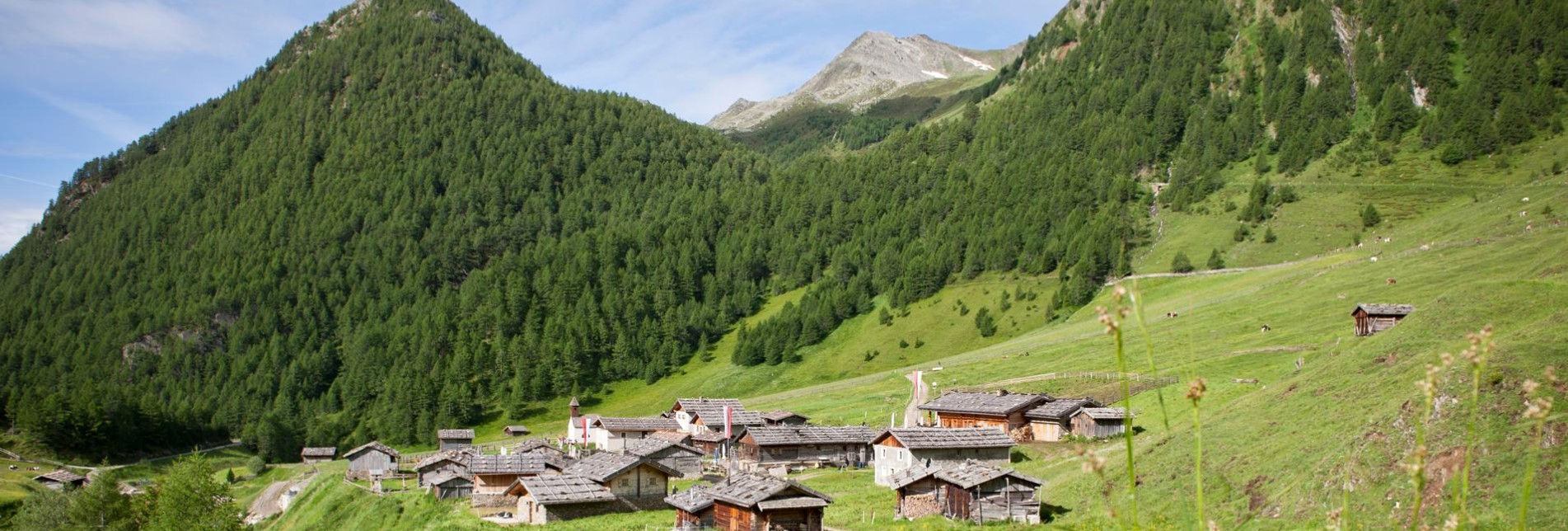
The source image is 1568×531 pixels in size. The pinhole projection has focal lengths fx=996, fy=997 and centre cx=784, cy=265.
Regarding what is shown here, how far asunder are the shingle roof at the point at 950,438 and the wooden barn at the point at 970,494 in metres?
9.13

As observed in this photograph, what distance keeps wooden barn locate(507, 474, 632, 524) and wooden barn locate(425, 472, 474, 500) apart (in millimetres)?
12803

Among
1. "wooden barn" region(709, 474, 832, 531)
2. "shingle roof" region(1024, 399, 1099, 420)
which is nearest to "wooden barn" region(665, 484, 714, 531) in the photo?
"wooden barn" region(709, 474, 832, 531)

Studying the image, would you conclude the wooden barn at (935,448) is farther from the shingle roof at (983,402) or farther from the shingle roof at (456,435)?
the shingle roof at (456,435)

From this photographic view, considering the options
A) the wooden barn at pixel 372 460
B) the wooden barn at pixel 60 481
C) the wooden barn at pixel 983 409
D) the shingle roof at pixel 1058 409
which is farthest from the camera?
the wooden barn at pixel 372 460

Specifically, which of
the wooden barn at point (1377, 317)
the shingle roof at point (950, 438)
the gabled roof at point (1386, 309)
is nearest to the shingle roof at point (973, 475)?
the shingle roof at point (950, 438)

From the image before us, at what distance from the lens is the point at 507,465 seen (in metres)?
70.4

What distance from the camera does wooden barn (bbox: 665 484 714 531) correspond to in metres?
53.3

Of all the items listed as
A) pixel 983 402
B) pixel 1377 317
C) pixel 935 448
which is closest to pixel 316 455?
pixel 983 402

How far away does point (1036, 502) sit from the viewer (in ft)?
166

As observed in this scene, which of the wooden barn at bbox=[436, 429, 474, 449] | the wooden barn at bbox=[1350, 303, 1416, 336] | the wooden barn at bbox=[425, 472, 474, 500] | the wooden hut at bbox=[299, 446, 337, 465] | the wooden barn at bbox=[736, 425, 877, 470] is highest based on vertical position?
the wooden barn at bbox=[1350, 303, 1416, 336]

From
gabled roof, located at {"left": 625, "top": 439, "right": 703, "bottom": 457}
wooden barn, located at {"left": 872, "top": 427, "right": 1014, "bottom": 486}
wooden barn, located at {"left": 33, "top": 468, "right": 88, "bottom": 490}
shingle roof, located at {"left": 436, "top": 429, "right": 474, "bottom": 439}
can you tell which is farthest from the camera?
shingle roof, located at {"left": 436, "top": 429, "right": 474, "bottom": 439}

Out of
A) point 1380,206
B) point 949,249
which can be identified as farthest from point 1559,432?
point 949,249

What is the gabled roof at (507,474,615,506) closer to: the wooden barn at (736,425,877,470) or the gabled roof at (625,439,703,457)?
the gabled roof at (625,439,703,457)

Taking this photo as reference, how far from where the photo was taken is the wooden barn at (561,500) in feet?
193
